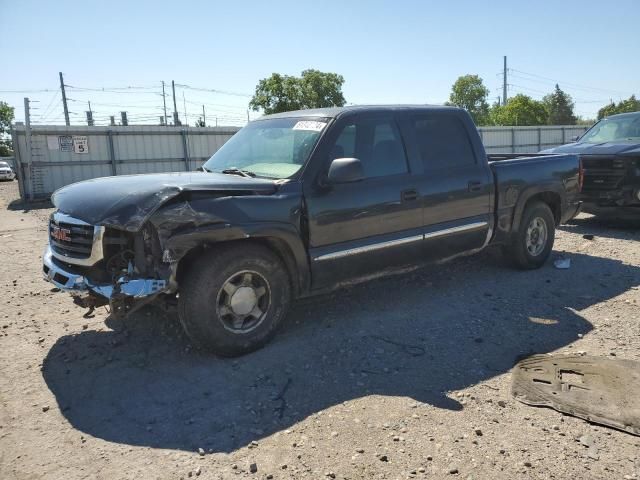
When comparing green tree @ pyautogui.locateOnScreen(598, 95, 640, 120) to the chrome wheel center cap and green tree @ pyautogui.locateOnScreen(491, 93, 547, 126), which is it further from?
the chrome wheel center cap

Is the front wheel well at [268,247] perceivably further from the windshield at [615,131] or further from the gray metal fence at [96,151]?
the gray metal fence at [96,151]

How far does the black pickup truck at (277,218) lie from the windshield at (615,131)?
5159 mm

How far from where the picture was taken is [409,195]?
487 cm

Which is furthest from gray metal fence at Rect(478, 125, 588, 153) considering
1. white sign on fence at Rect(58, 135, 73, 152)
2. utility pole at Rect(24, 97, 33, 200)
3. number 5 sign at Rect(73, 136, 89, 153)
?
utility pole at Rect(24, 97, 33, 200)

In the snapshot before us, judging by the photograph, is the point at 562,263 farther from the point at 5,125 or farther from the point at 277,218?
the point at 5,125

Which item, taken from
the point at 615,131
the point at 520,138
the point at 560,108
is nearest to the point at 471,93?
the point at 560,108

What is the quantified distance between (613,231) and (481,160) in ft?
15.0

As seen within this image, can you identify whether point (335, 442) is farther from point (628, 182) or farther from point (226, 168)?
point (628, 182)

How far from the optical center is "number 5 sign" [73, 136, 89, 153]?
16.9m

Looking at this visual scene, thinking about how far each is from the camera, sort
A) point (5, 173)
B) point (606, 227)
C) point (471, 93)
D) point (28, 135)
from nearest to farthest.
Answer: point (606, 227)
point (28, 135)
point (5, 173)
point (471, 93)

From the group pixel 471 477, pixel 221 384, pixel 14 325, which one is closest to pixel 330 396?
pixel 221 384

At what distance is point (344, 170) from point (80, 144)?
15.4 metres

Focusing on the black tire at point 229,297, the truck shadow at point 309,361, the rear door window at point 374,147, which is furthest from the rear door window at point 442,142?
the black tire at point 229,297

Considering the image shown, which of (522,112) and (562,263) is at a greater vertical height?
(522,112)
